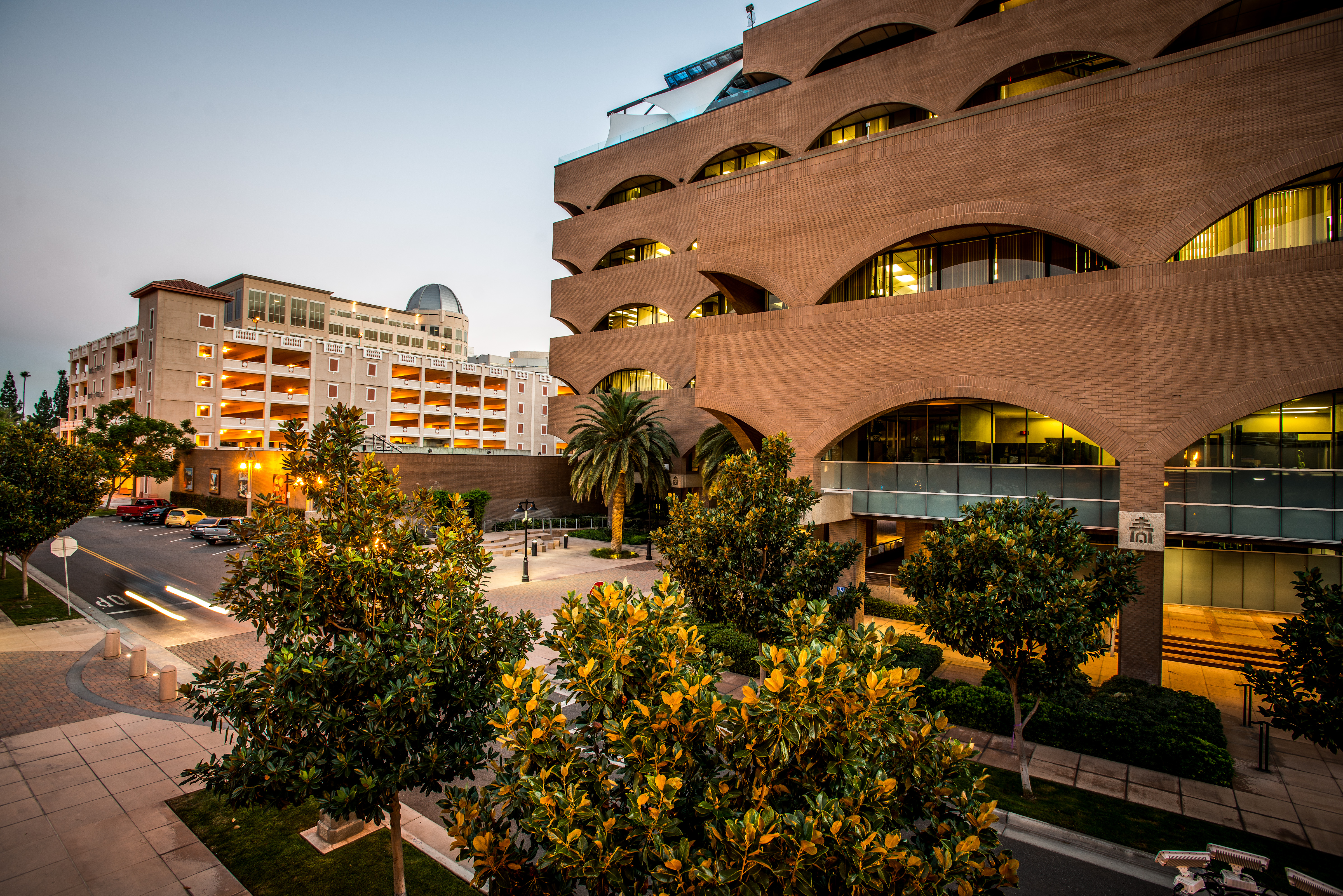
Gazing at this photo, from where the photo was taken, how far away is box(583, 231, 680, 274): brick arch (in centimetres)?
3866

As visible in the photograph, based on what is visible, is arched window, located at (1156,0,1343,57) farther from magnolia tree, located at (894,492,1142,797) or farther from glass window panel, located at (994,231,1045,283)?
magnolia tree, located at (894,492,1142,797)

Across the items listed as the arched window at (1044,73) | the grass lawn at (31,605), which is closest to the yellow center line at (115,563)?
the grass lawn at (31,605)

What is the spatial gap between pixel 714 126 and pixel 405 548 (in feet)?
118

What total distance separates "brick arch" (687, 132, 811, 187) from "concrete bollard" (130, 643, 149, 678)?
27.1m

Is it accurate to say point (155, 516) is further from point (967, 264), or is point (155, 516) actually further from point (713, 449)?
point (967, 264)

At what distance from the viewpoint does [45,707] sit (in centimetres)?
1347

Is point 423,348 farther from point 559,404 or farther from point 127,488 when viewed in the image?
point 559,404

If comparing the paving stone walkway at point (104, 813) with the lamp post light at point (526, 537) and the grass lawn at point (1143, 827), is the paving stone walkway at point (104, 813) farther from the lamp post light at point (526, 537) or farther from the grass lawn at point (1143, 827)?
the lamp post light at point (526, 537)

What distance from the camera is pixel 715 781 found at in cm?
442

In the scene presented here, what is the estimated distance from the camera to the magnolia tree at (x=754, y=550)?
11.1 metres

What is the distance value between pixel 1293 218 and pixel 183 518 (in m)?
57.7

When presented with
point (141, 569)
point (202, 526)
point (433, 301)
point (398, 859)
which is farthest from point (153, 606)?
point (433, 301)

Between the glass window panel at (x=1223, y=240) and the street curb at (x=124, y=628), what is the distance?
25.9m

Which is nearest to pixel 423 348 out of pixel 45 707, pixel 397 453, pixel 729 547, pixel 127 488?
pixel 127 488
